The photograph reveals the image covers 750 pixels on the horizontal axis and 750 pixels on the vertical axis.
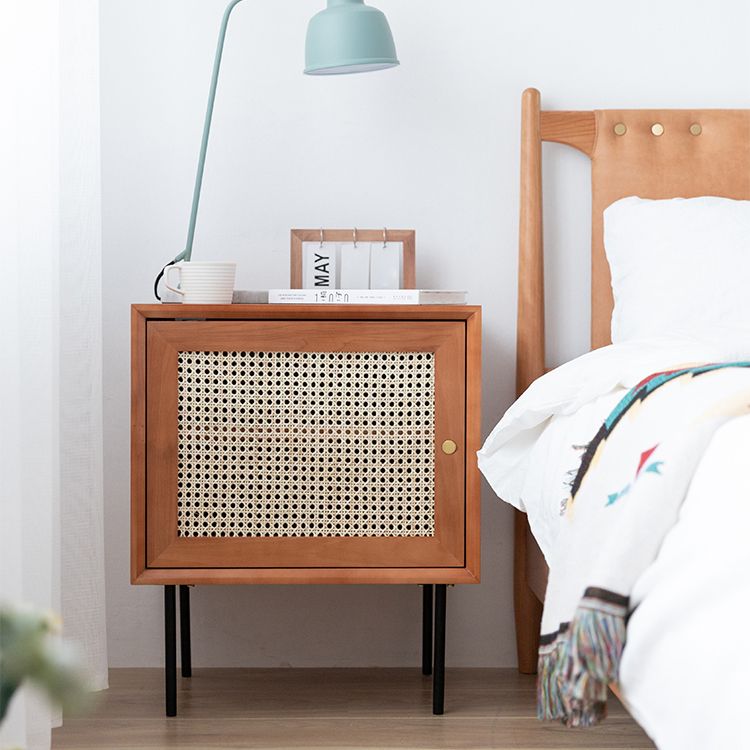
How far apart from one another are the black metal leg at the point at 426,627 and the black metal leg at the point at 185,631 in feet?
1.55

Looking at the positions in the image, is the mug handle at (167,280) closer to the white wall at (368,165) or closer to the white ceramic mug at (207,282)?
the white ceramic mug at (207,282)

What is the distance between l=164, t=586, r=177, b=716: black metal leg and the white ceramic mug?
51 centimetres

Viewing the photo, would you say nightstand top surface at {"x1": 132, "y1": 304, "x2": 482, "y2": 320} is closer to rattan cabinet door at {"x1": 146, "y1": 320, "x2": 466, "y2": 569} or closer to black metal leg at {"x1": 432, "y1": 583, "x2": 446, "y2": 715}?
rattan cabinet door at {"x1": 146, "y1": 320, "x2": 466, "y2": 569}

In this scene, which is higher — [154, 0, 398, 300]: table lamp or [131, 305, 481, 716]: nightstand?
[154, 0, 398, 300]: table lamp

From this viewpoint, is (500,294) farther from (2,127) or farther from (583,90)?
(2,127)

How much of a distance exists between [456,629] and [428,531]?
1.55ft

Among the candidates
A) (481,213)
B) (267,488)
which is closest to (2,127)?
(267,488)

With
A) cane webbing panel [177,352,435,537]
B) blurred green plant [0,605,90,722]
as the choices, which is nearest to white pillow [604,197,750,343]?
cane webbing panel [177,352,435,537]

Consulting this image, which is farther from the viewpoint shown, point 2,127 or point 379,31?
point 379,31

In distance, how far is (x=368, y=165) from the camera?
6.42ft

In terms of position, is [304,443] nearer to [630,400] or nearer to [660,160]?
[630,400]

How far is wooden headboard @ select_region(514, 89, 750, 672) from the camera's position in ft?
6.27

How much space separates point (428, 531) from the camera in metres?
1.60

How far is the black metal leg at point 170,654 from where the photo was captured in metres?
1.62
